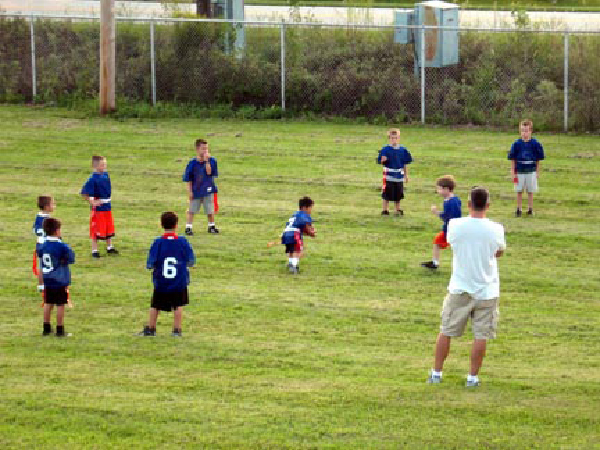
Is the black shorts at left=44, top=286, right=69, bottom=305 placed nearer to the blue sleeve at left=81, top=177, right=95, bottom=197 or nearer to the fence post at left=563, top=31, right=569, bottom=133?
the blue sleeve at left=81, top=177, right=95, bottom=197

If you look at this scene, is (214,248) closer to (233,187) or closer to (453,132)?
(233,187)

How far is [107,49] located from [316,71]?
5037 millimetres

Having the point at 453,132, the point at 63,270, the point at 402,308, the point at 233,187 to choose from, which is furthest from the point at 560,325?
the point at 453,132

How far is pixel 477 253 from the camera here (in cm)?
1061

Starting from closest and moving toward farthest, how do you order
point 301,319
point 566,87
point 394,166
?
1. point 301,319
2. point 394,166
3. point 566,87

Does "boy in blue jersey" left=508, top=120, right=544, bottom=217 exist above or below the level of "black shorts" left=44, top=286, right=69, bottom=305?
above

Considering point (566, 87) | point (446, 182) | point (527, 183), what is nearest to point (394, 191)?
point (527, 183)

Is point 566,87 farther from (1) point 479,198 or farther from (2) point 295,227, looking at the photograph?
(1) point 479,198

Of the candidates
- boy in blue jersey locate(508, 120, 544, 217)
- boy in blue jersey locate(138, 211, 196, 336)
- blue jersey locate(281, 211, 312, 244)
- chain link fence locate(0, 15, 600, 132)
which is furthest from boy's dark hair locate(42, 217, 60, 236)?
chain link fence locate(0, 15, 600, 132)

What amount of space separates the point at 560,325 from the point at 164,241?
4489 millimetres

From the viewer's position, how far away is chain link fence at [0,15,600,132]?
27.1 metres

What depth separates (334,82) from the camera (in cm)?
2820

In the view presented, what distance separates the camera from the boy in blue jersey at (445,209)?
14.7 m

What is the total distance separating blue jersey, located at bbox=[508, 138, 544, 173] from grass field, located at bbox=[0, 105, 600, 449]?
0.85 meters
